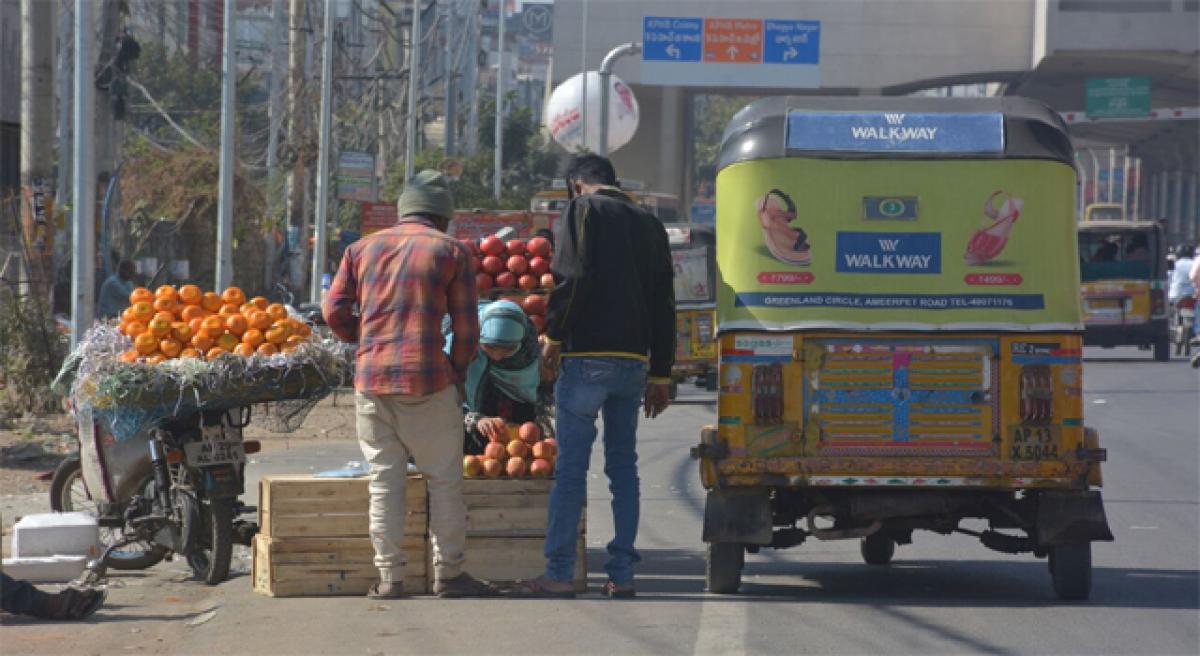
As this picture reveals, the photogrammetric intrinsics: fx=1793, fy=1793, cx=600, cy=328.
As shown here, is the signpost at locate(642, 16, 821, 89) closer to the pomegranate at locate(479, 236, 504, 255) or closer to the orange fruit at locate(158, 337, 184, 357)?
the pomegranate at locate(479, 236, 504, 255)

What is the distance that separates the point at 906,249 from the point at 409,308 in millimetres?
2519

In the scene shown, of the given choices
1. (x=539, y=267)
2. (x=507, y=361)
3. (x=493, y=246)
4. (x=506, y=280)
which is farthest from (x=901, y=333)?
(x=493, y=246)

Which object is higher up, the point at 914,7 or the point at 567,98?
the point at 914,7

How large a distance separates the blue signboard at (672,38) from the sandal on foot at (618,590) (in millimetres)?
50343

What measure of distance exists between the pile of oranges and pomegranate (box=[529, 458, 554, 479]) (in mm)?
1482

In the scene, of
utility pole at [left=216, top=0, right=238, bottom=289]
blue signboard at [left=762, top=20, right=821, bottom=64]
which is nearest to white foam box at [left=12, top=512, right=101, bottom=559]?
utility pole at [left=216, top=0, right=238, bottom=289]

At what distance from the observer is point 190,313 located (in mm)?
9625

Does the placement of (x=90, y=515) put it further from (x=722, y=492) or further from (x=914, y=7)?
(x=914, y=7)

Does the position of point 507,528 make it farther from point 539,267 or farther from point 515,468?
point 539,267

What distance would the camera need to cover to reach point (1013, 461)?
8.73m

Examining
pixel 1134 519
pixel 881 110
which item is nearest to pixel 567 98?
pixel 1134 519

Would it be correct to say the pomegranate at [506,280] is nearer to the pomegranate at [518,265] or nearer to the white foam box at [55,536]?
the pomegranate at [518,265]

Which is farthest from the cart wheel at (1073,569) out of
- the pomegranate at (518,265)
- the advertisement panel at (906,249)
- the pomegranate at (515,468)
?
the pomegranate at (518,265)

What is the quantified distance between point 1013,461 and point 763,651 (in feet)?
6.92
